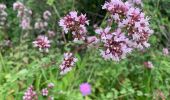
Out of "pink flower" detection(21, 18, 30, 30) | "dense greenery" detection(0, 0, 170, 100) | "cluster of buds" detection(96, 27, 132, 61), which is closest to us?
"cluster of buds" detection(96, 27, 132, 61)

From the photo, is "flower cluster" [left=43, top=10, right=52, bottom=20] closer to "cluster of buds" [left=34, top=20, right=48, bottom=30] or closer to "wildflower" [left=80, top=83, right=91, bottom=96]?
"cluster of buds" [left=34, top=20, right=48, bottom=30]

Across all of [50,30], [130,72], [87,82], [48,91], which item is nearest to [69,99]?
[48,91]

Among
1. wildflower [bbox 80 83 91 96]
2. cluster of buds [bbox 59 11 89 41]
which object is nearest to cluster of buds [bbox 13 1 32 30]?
wildflower [bbox 80 83 91 96]

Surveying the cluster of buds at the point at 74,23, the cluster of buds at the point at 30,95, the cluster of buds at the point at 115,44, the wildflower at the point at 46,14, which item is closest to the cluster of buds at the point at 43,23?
the wildflower at the point at 46,14

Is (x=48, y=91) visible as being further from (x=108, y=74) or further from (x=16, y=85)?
(x=108, y=74)

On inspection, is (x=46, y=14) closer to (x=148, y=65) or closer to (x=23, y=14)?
(x=23, y=14)

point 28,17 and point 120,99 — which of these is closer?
point 120,99

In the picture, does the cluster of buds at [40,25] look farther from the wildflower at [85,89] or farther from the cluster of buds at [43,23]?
the wildflower at [85,89]
